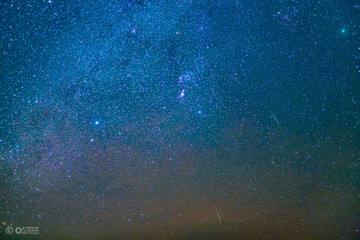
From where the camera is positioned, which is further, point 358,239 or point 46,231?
point 358,239

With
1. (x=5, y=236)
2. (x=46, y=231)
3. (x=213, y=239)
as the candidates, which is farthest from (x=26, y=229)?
(x=213, y=239)

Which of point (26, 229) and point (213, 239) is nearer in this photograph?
point (26, 229)

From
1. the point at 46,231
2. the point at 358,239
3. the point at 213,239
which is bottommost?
the point at 358,239

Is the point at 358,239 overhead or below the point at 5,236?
below

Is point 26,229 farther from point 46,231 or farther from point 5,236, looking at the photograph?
point 5,236

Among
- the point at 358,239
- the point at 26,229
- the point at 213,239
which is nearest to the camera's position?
the point at 26,229

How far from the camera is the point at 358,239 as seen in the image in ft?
12.3

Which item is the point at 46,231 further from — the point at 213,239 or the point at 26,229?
the point at 213,239

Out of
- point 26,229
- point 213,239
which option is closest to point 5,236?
point 26,229

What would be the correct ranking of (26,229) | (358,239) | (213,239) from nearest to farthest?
(26,229) < (358,239) < (213,239)

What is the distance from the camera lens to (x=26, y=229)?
3322 mm

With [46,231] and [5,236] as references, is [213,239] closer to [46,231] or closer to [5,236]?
[46,231]

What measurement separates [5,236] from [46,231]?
797 millimetres

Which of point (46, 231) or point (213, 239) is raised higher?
point (46, 231)
